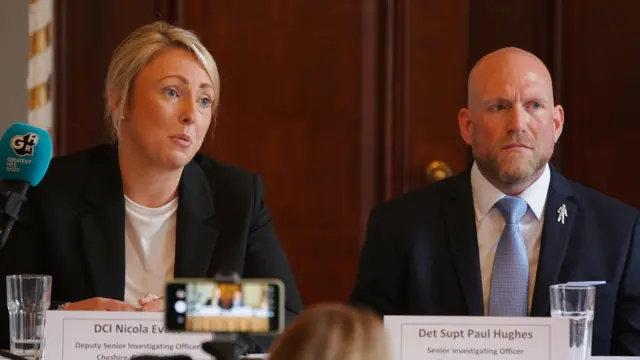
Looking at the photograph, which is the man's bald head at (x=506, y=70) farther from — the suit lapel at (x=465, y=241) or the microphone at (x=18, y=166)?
the microphone at (x=18, y=166)

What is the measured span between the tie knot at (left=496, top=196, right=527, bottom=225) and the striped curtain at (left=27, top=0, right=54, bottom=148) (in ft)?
5.79

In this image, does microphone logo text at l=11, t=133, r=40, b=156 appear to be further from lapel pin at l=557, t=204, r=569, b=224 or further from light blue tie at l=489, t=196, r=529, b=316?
lapel pin at l=557, t=204, r=569, b=224

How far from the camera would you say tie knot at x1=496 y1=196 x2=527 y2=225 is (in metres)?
2.58

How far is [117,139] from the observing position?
2838mm

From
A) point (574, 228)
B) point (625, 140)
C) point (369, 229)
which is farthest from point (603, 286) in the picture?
point (625, 140)

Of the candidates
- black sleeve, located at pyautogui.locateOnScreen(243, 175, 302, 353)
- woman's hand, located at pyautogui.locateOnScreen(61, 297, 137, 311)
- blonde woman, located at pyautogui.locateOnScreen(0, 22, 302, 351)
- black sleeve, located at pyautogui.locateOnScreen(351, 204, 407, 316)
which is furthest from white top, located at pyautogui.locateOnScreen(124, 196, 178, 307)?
black sleeve, located at pyautogui.locateOnScreen(351, 204, 407, 316)

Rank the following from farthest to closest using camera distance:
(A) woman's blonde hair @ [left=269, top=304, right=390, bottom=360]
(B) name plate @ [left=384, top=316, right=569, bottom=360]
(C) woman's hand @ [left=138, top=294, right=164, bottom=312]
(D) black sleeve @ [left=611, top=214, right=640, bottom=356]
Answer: (D) black sleeve @ [left=611, top=214, right=640, bottom=356] → (C) woman's hand @ [left=138, top=294, right=164, bottom=312] → (B) name plate @ [left=384, top=316, right=569, bottom=360] → (A) woman's blonde hair @ [left=269, top=304, right=390, bottom=360]

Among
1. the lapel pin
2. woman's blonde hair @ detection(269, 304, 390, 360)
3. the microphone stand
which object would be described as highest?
the lapel pin

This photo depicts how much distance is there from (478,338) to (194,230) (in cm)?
87

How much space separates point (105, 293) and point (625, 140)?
2.09m

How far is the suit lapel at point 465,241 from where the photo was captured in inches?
100

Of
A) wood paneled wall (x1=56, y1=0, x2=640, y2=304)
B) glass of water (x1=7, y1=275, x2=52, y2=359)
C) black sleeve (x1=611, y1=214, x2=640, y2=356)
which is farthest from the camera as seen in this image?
wood paneled wall (x1=56, y1=0, x2=640, y2=304)

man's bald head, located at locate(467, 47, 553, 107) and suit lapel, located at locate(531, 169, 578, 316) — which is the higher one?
man's bald head, located at locate(467, 47, 553, 107)

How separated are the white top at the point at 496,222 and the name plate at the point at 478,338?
0.53m
